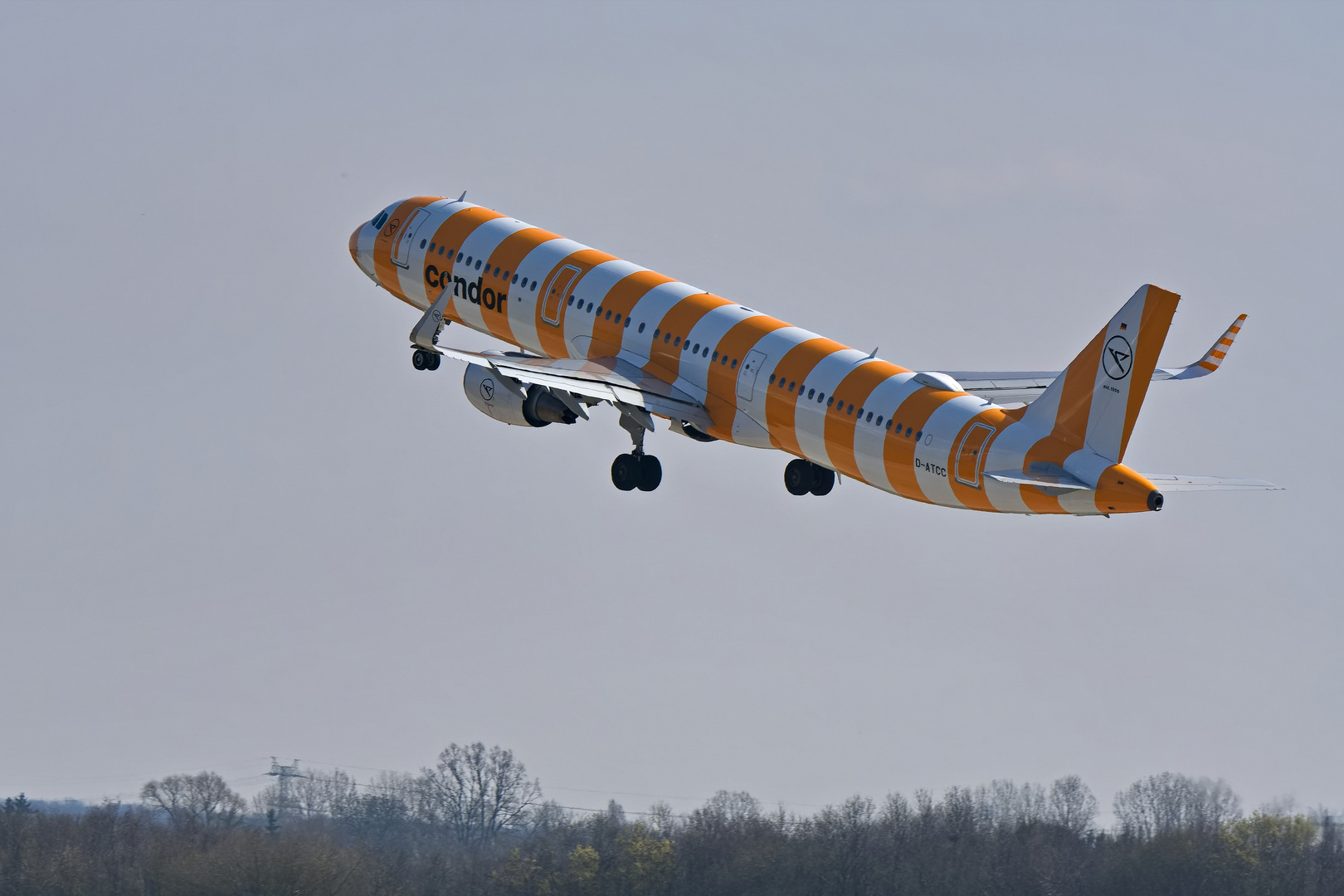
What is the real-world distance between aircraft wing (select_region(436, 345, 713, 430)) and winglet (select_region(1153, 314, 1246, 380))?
14.7m

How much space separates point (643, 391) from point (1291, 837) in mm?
52801

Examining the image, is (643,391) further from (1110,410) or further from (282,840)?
(282,840)

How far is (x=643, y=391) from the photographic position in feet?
258

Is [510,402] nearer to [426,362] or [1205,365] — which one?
[426,362]

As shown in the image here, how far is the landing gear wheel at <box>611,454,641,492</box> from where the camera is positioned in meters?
82.8

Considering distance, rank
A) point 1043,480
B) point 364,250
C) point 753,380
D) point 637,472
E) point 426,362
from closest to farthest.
Answer: point 1043,480 < point 753,380 < point 637,472 < point 426,362 < point 364,250

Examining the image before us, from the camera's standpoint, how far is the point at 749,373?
77938 millimetres

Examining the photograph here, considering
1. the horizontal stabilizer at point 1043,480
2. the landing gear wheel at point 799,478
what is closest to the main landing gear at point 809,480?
the landing gear wheel at point 799,478

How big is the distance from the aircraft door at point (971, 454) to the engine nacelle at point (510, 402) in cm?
1576

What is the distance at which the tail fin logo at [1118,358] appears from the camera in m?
69.8

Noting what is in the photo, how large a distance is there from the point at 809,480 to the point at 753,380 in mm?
7014

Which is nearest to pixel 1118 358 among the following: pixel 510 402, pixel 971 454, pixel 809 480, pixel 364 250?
pixel 971 454

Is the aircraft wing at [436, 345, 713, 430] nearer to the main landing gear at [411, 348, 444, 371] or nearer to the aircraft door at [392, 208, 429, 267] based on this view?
the main landing gear at [411, 348, 444, 371]

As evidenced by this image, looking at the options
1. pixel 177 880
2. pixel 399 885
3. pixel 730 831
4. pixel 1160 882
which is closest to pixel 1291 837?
pixel 1160 882
